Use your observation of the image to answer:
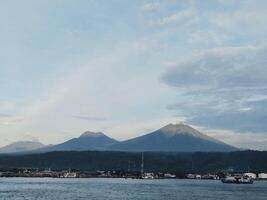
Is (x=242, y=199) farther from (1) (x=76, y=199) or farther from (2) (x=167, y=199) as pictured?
(1) (x=76, y=199)

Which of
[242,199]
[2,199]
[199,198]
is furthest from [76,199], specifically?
[242,199]

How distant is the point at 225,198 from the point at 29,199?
33.5 metres

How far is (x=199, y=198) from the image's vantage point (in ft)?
332

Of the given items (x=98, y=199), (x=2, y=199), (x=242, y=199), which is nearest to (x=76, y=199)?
(x=98, y=199)

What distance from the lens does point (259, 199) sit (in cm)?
10056

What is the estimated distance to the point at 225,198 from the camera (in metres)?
103

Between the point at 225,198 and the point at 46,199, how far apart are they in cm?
3088

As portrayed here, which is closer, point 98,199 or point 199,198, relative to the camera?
point 98,199

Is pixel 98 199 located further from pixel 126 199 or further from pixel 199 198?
pixel 199 198

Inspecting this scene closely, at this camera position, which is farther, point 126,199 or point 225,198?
point 225,198

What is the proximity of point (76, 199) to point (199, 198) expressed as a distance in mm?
21467

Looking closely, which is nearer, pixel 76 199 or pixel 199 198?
pixel 76 199

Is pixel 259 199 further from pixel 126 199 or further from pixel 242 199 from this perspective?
pixel 126 199

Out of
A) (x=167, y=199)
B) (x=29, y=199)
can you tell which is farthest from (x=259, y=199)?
(x=29, y=199)
